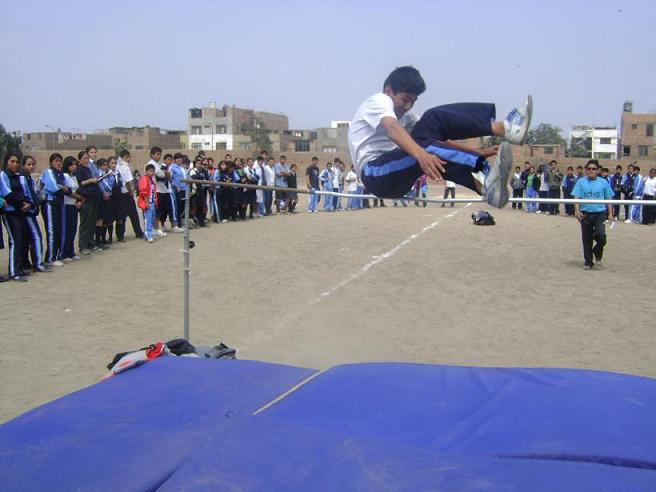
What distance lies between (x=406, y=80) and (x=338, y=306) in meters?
3.93

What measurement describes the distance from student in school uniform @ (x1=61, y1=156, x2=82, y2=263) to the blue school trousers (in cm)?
662

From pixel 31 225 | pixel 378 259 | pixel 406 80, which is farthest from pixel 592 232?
pixel 31 225

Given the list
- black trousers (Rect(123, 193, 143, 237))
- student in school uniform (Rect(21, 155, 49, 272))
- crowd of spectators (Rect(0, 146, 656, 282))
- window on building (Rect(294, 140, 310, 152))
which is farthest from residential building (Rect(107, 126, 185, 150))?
student in school uniform (Rect(21, 155, 49, 272))

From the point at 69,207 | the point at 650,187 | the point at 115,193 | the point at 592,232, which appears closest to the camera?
the point at 69,207

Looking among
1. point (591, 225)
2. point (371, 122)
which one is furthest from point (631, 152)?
point (371, 122)

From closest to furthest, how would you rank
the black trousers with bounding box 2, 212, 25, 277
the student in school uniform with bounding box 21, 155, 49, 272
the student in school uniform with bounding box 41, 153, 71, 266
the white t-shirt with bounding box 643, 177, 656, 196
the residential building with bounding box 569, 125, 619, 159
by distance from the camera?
1. the black trousers with bounding box 2, 212, 25, 277
2. the student in school uniform with bounding box 21, 155, 49, 272
3. the student in school uniform with bounding box 41, 153, 71, 266
4. the white t-shirt with bounding box 643, 177, 656, 196
5. the residential building with bounding box 569, 125, 619, 159

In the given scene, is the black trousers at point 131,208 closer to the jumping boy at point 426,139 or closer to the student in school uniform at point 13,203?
the student in school uniform at point 13,203

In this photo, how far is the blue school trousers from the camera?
3.82 metres

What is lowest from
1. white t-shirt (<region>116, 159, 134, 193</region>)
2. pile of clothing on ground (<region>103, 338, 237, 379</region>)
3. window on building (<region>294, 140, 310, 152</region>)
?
pile of clothing on ground (<region>103, 338, 237, 379</region>)

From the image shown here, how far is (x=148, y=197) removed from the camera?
38.0 feet

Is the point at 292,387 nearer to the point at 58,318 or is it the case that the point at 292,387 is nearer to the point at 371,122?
the point at 371,122

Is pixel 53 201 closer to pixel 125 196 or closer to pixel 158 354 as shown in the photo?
pixel 125 196

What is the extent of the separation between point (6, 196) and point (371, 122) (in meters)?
5.87

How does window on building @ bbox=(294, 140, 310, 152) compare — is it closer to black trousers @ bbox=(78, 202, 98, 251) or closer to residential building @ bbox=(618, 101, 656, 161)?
residential building @ bbox=(618, 101, 656, 161)
